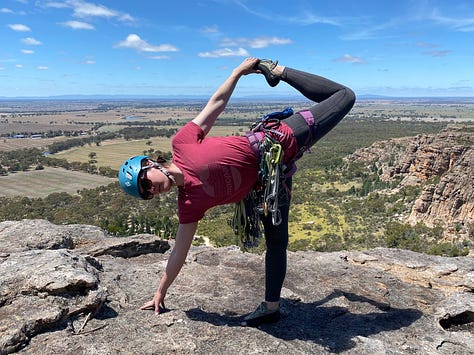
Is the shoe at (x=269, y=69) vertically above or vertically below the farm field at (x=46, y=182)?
above

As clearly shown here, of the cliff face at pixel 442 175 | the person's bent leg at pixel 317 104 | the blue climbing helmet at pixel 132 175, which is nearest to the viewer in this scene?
the blue climbing helmet at pixel 132 175

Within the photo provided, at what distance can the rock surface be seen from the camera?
12.6ft

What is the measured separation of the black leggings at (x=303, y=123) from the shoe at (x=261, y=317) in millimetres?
133

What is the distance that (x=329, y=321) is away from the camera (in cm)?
476

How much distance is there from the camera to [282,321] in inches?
181

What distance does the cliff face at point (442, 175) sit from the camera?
36594 mm

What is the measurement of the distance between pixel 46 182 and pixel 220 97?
94.4 meters

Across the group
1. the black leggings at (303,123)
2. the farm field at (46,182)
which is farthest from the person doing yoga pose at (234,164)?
the farm field at (46,182)

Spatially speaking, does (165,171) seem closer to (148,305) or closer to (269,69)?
(269,69)

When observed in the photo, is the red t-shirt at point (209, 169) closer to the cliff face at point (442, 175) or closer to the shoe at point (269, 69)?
the shoe at point (269, 69)

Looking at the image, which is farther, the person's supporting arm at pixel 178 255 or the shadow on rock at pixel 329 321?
the shadow on rock at pixel 329 321

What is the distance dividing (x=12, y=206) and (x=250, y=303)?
2694 inches

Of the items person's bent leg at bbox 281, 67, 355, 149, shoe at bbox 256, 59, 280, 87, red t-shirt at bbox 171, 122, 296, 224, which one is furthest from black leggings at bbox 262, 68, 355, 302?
red t-shirt at bbox 171, 122, 296, 224

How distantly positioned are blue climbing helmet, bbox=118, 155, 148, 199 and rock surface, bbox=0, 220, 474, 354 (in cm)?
140
